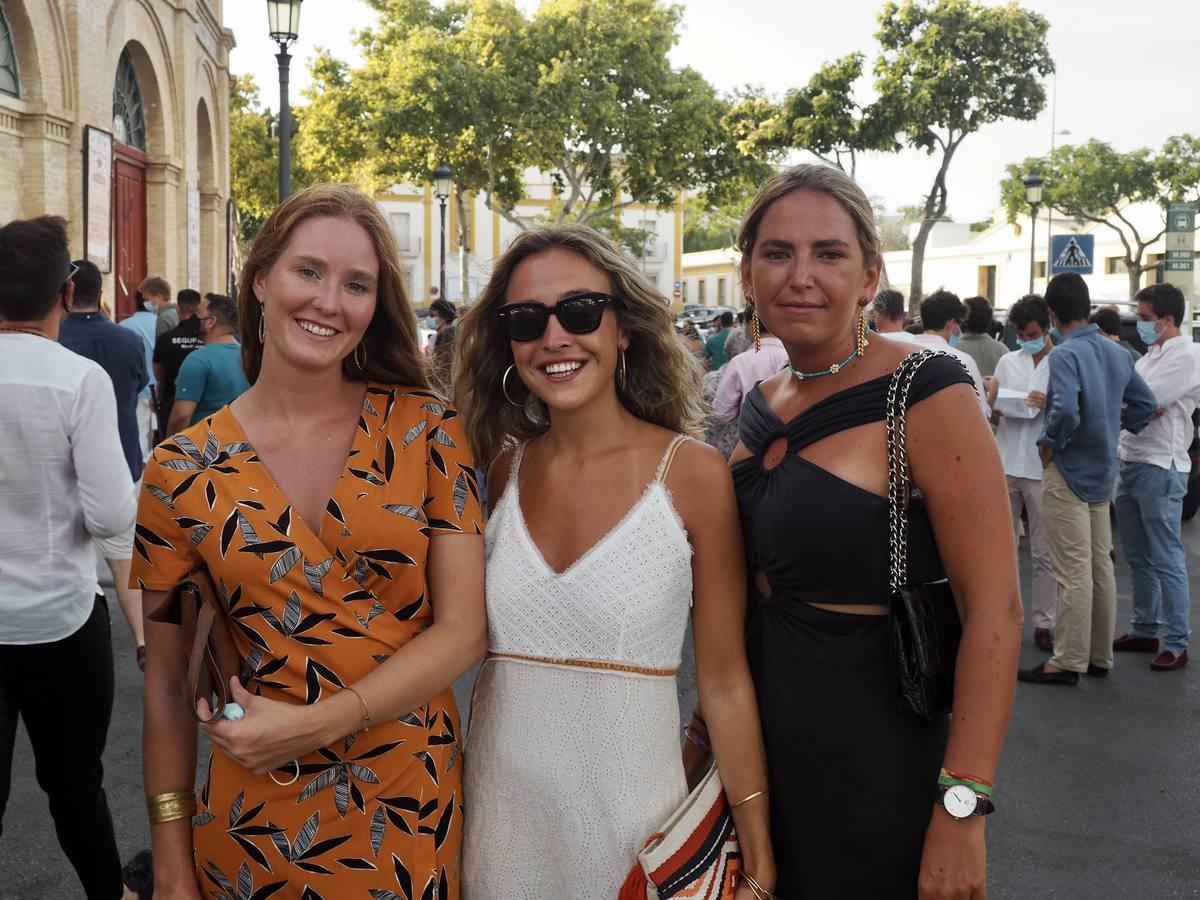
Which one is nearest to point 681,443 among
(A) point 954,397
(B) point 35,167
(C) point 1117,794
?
(A) point 954,397

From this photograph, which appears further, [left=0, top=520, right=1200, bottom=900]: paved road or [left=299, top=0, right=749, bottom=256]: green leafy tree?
[left=299, top=0, right=749, bottom=256]: green leafy tree

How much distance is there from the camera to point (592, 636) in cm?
239

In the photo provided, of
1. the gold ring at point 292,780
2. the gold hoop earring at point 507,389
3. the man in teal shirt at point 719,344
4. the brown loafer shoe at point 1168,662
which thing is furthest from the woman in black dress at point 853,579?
the man in teal shirt at point 719,344

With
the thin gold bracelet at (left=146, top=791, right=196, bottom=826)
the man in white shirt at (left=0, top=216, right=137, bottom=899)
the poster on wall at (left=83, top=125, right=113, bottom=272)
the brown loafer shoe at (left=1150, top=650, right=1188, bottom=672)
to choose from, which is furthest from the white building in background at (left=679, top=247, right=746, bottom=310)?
the thin gold bracelet at (left=146, top=791, right=196, bottom=826)

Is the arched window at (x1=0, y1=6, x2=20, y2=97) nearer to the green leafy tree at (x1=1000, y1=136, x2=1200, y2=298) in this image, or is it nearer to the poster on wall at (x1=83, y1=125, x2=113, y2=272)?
the poster on wall at (x1=83, y1=125, x2=113, y2=272)

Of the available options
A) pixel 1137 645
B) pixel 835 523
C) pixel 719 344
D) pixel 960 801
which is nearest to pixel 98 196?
pixel 719 344

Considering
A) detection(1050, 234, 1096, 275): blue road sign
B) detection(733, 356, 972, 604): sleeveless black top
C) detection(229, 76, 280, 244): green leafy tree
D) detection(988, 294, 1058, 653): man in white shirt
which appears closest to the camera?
detection(733, 356, 972, 604): sleeveless black top

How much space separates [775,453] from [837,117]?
2852cm

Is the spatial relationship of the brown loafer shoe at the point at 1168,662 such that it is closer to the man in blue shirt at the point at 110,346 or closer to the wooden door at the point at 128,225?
the man in blue shirt at the point at 110,346

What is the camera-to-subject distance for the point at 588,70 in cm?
3356

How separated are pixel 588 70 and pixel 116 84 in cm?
1910

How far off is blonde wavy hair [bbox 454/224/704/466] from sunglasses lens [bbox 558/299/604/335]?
119 millimetres

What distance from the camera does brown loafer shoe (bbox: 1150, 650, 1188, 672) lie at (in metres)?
7.03

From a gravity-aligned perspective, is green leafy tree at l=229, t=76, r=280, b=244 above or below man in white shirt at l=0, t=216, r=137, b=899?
above
